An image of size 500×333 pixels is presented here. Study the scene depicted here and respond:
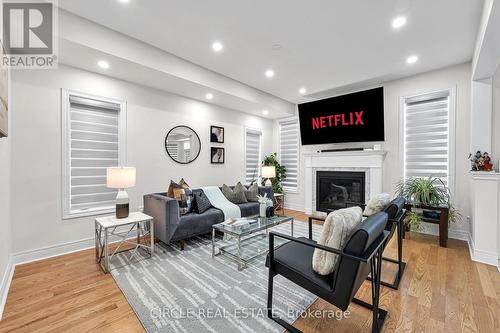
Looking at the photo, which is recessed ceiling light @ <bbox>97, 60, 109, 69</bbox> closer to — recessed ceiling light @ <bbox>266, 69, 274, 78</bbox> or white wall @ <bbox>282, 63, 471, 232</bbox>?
recessed ceiling light @ <bbox>266, 69, 274, 78</bbox>

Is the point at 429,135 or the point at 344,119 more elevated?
the point at 344,119

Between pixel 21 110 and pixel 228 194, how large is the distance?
10.4 feet

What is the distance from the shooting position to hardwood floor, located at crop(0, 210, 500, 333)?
1.75 m

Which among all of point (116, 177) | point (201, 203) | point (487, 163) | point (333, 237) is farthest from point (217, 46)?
point (487, 163)

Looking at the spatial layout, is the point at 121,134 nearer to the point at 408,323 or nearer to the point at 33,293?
the point at 33,293

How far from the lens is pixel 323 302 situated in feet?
6.73

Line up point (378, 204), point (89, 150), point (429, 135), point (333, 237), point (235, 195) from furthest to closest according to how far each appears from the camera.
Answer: point (235, 195), point (429, 135), point (89, 150), point (378, 204), point (333, 237)

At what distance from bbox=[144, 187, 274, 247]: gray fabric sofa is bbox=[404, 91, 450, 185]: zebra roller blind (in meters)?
3.64

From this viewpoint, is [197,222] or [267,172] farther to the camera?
[267,172]

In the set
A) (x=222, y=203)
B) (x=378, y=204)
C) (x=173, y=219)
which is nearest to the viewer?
(x=378, y=204)

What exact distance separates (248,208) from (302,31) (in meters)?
2.94

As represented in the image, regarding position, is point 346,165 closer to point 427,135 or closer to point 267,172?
point 427,135

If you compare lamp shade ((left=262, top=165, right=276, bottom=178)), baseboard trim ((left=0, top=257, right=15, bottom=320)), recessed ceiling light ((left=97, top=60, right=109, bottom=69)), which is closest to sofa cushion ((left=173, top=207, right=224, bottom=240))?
baseboard trim ((left=0, top=257, right=15, bottom=320))

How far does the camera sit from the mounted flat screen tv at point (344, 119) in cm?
434
